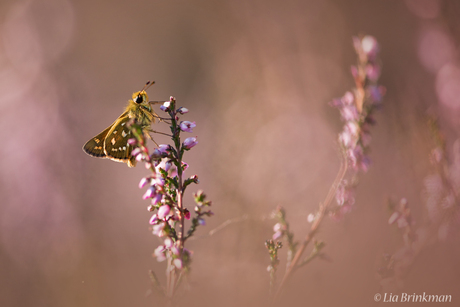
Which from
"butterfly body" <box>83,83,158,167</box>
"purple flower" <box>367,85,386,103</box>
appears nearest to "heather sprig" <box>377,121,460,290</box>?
"purple flower" <box>367,85,386,103</box>

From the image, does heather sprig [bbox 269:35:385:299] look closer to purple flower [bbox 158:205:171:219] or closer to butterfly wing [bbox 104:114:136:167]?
purple flower [bbox 158:205:171:219]

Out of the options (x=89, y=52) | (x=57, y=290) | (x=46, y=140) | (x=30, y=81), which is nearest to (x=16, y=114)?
(x=30, y=81)

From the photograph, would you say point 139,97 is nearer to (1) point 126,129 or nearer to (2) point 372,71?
(1) point 126,129

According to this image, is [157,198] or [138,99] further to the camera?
[138,99]

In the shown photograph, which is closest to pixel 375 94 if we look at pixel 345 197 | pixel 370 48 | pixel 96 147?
pixel 370 48

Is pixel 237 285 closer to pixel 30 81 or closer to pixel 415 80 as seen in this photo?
pixel 415 80

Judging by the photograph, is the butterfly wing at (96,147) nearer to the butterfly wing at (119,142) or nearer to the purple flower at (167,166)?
the butterfly wing at (119,142)

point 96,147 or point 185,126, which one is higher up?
point 96,147
